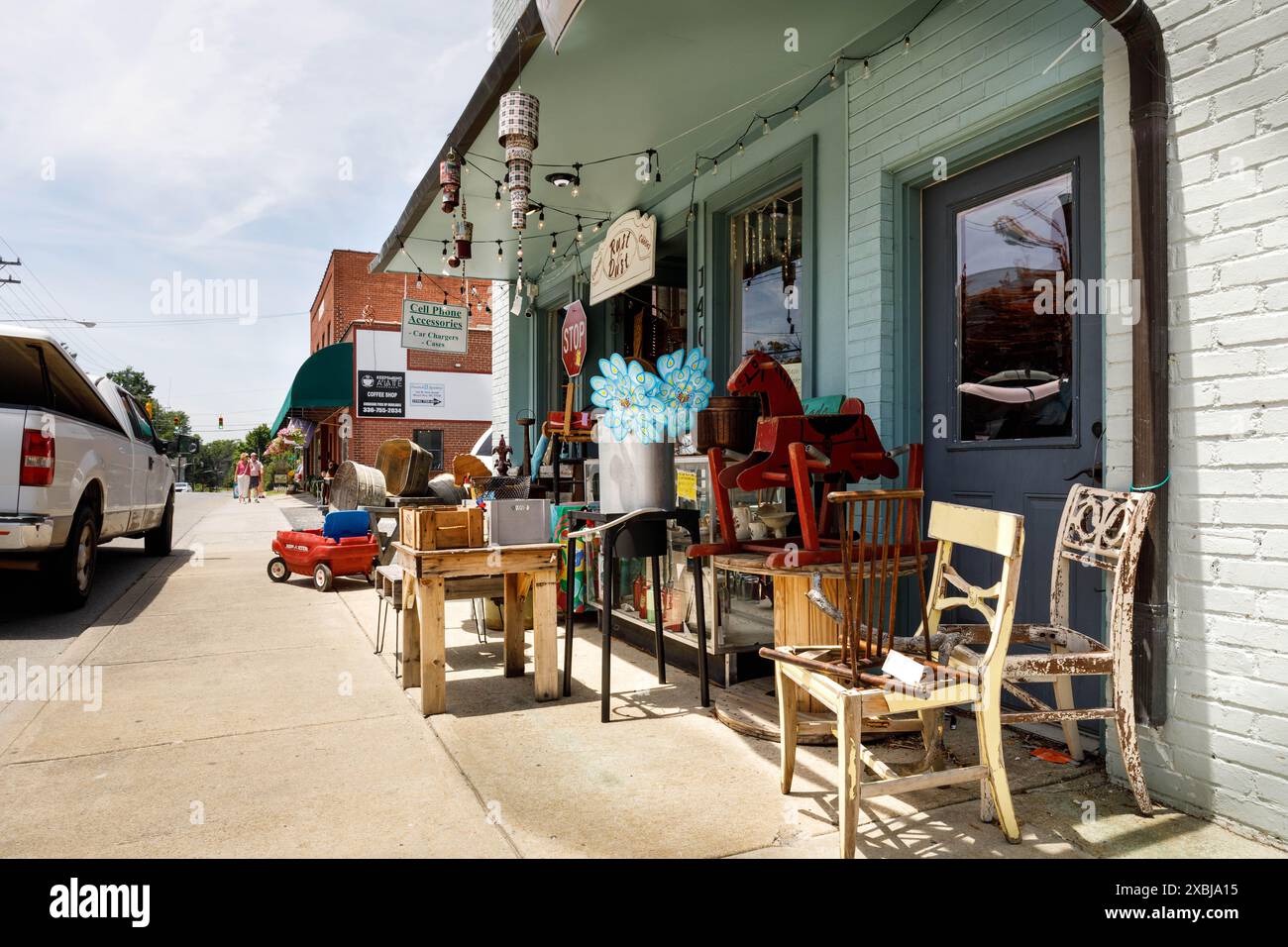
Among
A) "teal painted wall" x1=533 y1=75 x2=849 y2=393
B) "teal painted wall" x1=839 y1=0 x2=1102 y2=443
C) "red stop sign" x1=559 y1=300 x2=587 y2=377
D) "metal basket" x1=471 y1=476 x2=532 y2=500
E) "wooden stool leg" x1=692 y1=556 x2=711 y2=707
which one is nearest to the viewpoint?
"teal painted wall" x1=839 y1=0 x2=1102 y2=443

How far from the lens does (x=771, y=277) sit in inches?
239

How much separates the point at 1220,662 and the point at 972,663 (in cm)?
79

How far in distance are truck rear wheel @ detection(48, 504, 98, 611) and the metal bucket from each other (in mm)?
4753

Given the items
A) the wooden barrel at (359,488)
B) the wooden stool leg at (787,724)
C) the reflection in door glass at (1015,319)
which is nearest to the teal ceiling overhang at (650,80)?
the reflection in door glass at (1015,319)

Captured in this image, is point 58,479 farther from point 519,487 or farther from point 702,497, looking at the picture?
point 702,497

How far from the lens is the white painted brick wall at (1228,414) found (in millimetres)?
2609

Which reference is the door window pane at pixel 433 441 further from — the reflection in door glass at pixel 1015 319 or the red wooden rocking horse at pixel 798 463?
the red wooden rocking horse at pixel 798 463

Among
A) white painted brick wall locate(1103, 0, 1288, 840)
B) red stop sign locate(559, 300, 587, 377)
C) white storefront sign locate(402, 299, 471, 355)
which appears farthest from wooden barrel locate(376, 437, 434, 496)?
white painted brick wall locate(1103, 0, 1288, 840)

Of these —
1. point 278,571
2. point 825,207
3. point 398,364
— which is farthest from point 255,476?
point 825,207

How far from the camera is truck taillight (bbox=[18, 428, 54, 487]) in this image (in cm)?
571

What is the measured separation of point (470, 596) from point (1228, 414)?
3601 millimetres

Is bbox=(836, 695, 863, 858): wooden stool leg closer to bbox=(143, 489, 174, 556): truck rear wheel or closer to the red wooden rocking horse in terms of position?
the red wooden rocking horse

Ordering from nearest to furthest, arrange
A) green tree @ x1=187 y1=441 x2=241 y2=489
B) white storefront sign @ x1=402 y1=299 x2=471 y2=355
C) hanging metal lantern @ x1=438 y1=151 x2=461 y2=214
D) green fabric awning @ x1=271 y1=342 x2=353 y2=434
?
hanging metal lantern @ x1=438 y1=151 x2=461 y2=214, white storefront sign @ x1=402 y1=299 x2=471 y2=355, green fabric awning @ x1=271 y1=342 x2=353 y2=434, green tree @ x1=187 y1=441 x2=241 y2=489

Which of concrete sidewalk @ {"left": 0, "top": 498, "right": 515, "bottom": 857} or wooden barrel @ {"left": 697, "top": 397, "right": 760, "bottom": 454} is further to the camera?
wooden barrel @ {"left": 697, "top": 397, "right": 760, "bottom": 454}
